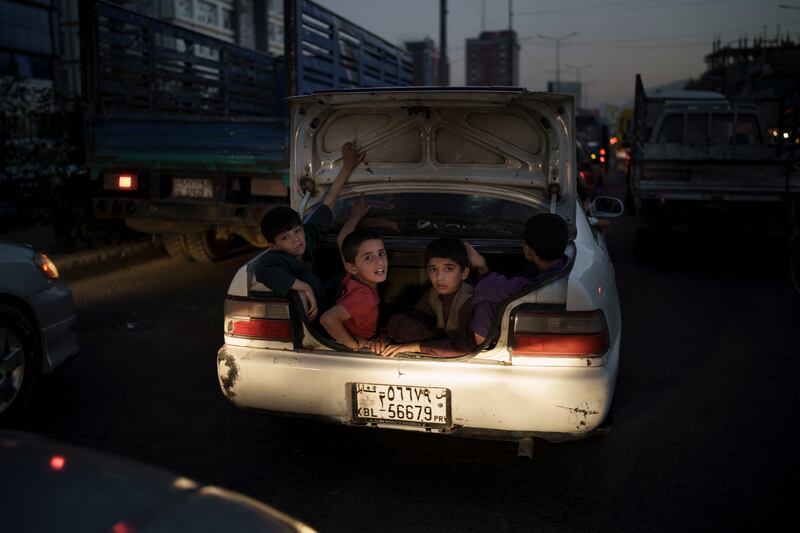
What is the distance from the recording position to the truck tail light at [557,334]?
3.02m

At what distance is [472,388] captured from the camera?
3029 millimetres

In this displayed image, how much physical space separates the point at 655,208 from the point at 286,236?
765 cm

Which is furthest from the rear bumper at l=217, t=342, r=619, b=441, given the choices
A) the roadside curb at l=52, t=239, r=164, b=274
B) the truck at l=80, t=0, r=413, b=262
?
the roadside curb at l=52, t=239, r=164, b=274

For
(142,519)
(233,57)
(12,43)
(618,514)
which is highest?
(12,43)

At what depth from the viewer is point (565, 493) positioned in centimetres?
328

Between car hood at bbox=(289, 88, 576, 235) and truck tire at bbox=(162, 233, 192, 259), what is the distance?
4.72 m

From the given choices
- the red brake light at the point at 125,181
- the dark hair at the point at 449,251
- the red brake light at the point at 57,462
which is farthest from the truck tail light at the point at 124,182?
the red brake light at the point at 57,462

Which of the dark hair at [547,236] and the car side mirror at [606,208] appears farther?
the car side mirror at [606,208]

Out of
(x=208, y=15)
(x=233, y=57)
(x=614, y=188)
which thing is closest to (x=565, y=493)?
(x=233, y=57)

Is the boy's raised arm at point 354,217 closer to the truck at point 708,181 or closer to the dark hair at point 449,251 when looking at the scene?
the dark hair at point 449,251

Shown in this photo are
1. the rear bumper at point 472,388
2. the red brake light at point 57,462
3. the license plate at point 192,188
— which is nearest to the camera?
the red brake light at point 57,462

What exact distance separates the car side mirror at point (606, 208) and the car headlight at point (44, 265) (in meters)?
3.54

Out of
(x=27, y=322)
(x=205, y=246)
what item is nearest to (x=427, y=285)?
(x=27, y=322)

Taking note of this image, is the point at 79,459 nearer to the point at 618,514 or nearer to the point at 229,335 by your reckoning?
the point at 229,335
